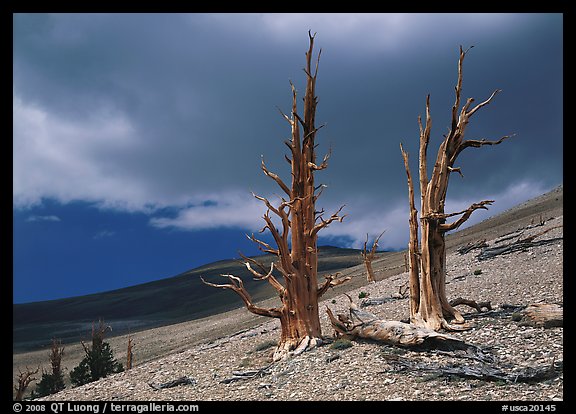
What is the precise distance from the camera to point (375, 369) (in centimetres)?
946

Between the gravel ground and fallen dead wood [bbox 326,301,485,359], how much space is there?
0.24 metres

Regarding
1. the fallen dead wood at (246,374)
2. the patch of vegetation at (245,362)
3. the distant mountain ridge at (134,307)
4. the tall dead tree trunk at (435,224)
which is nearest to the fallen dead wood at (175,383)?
the fallen dead wood at (246,374)

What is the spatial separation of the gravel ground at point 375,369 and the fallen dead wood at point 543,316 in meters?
0.18

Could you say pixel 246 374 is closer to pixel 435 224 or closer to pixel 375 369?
pixel 375 369

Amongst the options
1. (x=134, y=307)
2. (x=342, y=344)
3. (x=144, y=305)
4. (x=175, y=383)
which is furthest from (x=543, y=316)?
(x=134, y=307)

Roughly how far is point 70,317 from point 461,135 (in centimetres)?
8769

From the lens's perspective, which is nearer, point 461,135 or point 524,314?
point 524,314

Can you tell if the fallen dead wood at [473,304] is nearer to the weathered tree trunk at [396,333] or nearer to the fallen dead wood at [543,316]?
the fallen dead wood at [543,316]

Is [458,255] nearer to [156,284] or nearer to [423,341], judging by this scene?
[423,341]

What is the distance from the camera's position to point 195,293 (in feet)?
292

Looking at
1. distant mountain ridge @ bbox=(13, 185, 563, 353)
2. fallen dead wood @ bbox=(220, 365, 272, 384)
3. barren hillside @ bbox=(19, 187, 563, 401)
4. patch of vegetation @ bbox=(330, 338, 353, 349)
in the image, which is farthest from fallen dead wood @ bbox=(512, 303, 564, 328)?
distant mountain ridge @ bbox=(13, 185, 563, 353)

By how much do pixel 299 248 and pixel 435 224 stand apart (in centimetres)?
386

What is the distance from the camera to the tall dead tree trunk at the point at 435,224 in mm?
12352
